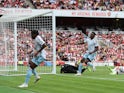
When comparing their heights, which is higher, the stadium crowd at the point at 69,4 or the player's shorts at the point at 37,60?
the stadium crowd at the point at 69,4

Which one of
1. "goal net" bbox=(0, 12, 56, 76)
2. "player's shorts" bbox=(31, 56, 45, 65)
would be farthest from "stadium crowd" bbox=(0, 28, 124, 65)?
"player's shorts" bbox=(31, 56, 45, 65)

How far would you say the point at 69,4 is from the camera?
4388cm

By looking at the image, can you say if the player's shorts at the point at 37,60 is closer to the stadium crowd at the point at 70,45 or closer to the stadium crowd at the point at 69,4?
the stadium crowd at the point at 70,45

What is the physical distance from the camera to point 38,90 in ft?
46.7

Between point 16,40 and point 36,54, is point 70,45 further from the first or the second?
point 36,54

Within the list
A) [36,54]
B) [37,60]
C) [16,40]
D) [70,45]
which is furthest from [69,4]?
[36,54]

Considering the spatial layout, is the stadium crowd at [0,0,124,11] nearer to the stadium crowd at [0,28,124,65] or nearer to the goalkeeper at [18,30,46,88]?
the stadium crowd at [0,28,124,65]

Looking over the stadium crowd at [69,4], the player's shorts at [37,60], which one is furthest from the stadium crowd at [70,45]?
the player's shorts at [37,60]

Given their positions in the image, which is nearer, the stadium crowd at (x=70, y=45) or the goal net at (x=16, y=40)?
the goal net at (x=16, y=40)

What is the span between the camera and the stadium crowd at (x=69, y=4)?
40.4 m

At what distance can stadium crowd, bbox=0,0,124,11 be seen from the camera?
40.4 m

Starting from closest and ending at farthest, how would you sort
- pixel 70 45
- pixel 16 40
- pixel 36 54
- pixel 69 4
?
pixel 36 54, pixel 16 40, pixel 70 45, pixel 69 4

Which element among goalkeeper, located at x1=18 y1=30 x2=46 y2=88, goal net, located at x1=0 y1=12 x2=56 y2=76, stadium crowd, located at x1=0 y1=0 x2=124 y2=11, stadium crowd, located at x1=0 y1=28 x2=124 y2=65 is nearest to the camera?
goalkeeper, located at x1=18 y1=30 x2=46 y2=88

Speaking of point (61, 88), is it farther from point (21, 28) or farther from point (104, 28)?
point (104, 28)
